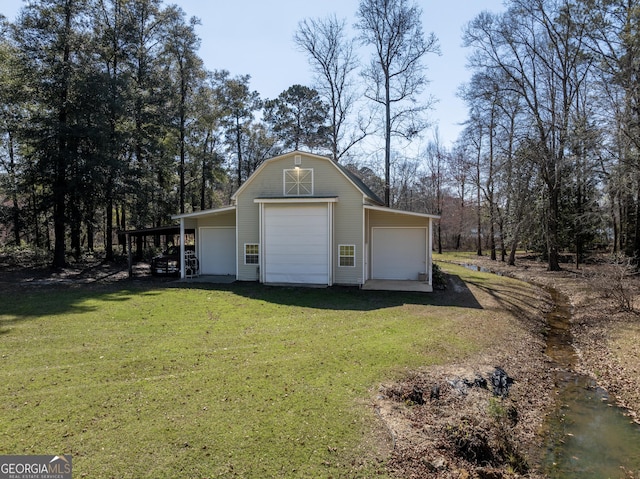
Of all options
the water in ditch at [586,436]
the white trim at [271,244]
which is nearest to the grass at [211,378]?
the water in ditch at [586,436]

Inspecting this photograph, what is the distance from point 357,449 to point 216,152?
28.6 meters

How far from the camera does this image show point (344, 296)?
12.8 meters

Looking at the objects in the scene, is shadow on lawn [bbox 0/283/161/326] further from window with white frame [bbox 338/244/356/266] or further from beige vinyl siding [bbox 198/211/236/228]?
window with white frame [bbox 338/244/356/266]

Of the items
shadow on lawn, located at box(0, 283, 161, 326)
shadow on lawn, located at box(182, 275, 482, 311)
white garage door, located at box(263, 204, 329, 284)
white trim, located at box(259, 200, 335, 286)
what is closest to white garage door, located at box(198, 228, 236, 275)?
shadow on lawn, located at box(182, 275, 482, 311)

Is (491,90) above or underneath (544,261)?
above

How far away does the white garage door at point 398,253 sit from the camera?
16016 millimetres

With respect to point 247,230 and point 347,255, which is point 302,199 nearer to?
point 347,255

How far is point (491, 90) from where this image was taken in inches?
842

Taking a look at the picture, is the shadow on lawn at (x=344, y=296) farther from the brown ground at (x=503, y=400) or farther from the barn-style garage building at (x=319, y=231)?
the brown ground at (x=503, y=400)

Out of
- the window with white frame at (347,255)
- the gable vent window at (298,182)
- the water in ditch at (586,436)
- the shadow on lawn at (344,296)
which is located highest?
the gable vent window at (298,182)

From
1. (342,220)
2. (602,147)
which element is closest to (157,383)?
(342,220)

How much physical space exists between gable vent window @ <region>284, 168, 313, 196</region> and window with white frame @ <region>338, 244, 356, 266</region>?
271cm

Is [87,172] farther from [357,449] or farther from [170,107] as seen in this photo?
[357,449]

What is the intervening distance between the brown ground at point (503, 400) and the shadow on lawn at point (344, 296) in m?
2.13
